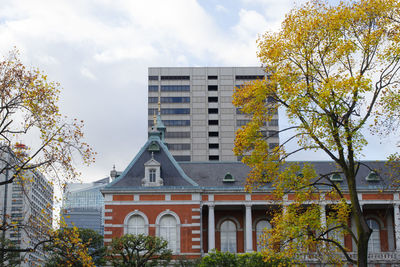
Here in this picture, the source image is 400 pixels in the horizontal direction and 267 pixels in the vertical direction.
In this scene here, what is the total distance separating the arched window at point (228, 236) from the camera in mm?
50375

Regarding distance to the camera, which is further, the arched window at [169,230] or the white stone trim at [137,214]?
the white stone trim at [137,214]

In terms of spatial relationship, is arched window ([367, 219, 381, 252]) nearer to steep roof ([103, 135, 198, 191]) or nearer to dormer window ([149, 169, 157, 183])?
steep roof ([103, 135, 198, 191])

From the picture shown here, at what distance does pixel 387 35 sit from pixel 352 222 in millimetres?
30019

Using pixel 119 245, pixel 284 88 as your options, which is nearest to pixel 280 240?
pixel 284 88

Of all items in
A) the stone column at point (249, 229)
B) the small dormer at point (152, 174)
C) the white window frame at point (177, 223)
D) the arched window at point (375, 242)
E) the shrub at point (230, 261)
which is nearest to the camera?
the shrub at point (230, 261)

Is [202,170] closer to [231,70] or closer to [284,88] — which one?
[284,88]

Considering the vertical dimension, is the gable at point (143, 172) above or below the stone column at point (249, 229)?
above

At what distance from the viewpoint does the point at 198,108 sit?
10394 centimetres

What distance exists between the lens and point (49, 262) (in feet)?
151

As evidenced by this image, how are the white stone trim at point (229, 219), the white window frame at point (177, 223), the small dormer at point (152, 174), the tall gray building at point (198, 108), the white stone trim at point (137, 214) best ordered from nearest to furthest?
1. the white window frame at point (177, 223)
2. the white stone trim at point (137, 214)
3. the small dormer at point (152, 174)
4. the white stone trim at point (229, 219)
5. the tall gray building at point (198, 108)

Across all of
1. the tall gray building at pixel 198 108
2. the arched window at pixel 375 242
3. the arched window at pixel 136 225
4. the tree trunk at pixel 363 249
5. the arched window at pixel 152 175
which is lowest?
the tree trunk at pixel 363 249

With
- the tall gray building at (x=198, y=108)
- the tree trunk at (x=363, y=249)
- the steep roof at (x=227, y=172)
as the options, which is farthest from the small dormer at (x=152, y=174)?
the tall gray building at (x=198, y=108)

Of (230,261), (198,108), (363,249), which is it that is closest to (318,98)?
(363,249)

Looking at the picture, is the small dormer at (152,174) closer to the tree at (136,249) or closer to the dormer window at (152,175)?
the dormer window at (152,175)
